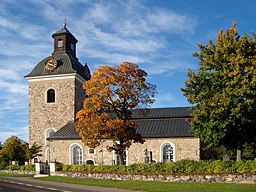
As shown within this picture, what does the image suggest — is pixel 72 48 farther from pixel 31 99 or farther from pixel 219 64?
pixel 219 64

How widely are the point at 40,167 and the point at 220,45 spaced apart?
23.7 meters

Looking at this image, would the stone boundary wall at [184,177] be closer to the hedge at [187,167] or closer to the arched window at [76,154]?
the hedge at [187,167]

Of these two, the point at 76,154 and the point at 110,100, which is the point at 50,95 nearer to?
the point at 76,154

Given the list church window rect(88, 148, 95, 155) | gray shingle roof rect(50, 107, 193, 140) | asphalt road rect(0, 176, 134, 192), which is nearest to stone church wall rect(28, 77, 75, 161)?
gray shingle roof rect(50, 107, 193, 140)

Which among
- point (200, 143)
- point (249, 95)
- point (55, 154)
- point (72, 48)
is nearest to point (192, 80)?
point (249, 95)

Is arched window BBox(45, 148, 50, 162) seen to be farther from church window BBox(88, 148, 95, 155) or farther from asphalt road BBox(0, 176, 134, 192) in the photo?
asphalt road BBox(0, 176, 134, 192)

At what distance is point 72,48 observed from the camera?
156ft

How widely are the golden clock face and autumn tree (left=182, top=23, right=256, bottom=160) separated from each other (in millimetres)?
23388

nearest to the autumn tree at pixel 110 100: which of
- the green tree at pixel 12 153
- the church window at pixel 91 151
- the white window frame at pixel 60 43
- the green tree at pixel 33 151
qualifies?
the church window at pixel 91 151

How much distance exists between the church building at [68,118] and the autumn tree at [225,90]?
1172cm

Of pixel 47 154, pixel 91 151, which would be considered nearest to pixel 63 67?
pixel 47 154

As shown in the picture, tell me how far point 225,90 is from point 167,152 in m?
15.8

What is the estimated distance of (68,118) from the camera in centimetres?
4353

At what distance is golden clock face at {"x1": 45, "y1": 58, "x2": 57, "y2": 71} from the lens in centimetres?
4419
